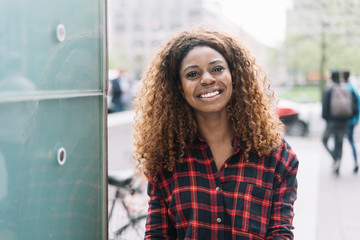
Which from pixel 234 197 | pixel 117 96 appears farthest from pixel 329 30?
pixel 234 197

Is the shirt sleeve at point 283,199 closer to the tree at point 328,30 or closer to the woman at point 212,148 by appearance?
the woman at point 212,148

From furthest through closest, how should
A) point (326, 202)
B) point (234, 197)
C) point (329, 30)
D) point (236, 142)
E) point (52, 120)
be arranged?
point (329, 30), point (326, 202), point (236, 142), point (234, 197), point (52, 120)

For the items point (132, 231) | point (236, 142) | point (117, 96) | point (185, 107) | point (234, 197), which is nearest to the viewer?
point (234, 197)

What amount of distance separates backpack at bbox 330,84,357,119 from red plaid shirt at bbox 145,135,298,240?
643cm

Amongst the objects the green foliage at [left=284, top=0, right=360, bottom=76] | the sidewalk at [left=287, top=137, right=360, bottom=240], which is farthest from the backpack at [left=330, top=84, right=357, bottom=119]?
the green foliage at [left=284, top=0, right=360, bottom=76]

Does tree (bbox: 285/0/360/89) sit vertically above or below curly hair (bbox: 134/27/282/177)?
above

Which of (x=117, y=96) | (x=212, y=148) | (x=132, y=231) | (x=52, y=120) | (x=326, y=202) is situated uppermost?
(x=117, y=96)

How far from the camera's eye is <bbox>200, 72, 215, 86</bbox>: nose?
1.90 metres

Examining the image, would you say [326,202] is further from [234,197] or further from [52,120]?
[52,120]

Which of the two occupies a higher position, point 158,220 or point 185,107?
point 185,107

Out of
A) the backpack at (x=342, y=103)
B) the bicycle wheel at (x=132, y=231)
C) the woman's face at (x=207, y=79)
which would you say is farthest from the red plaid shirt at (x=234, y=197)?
the backpack at (x=342, y=103)

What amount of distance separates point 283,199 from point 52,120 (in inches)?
42.0

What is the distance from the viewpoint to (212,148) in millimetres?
2025

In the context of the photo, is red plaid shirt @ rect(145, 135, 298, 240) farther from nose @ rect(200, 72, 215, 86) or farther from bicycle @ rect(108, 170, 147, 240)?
bicycle @ rect(108, 170, 147, 240)
